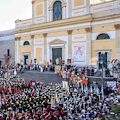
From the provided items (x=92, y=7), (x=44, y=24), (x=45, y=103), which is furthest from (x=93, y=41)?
(x=45, y=103)

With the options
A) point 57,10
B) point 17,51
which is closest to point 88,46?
point 57,10

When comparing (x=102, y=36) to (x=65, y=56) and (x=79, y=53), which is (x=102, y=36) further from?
(x=65, y=56)

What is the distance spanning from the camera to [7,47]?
30.6 metres

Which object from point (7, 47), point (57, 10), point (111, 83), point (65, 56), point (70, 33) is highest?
point (57, 10)

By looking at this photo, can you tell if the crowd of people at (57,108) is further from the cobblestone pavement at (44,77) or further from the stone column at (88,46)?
the stone column at (88,46)

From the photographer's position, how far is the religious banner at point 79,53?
20.2 meters

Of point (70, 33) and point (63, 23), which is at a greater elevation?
point (63, 23)

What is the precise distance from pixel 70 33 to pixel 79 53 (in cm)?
363

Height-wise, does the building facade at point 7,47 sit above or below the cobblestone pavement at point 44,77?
above

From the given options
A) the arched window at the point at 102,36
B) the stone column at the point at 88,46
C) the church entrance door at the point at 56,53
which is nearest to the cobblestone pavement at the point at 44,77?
the church entrance door at the point at 56,53

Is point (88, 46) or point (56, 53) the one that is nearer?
point (88, 46)

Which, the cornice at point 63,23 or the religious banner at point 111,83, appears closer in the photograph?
the religious banner at point 111,83

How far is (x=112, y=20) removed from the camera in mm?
18359

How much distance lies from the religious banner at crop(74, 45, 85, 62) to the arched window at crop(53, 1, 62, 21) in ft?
21.1
